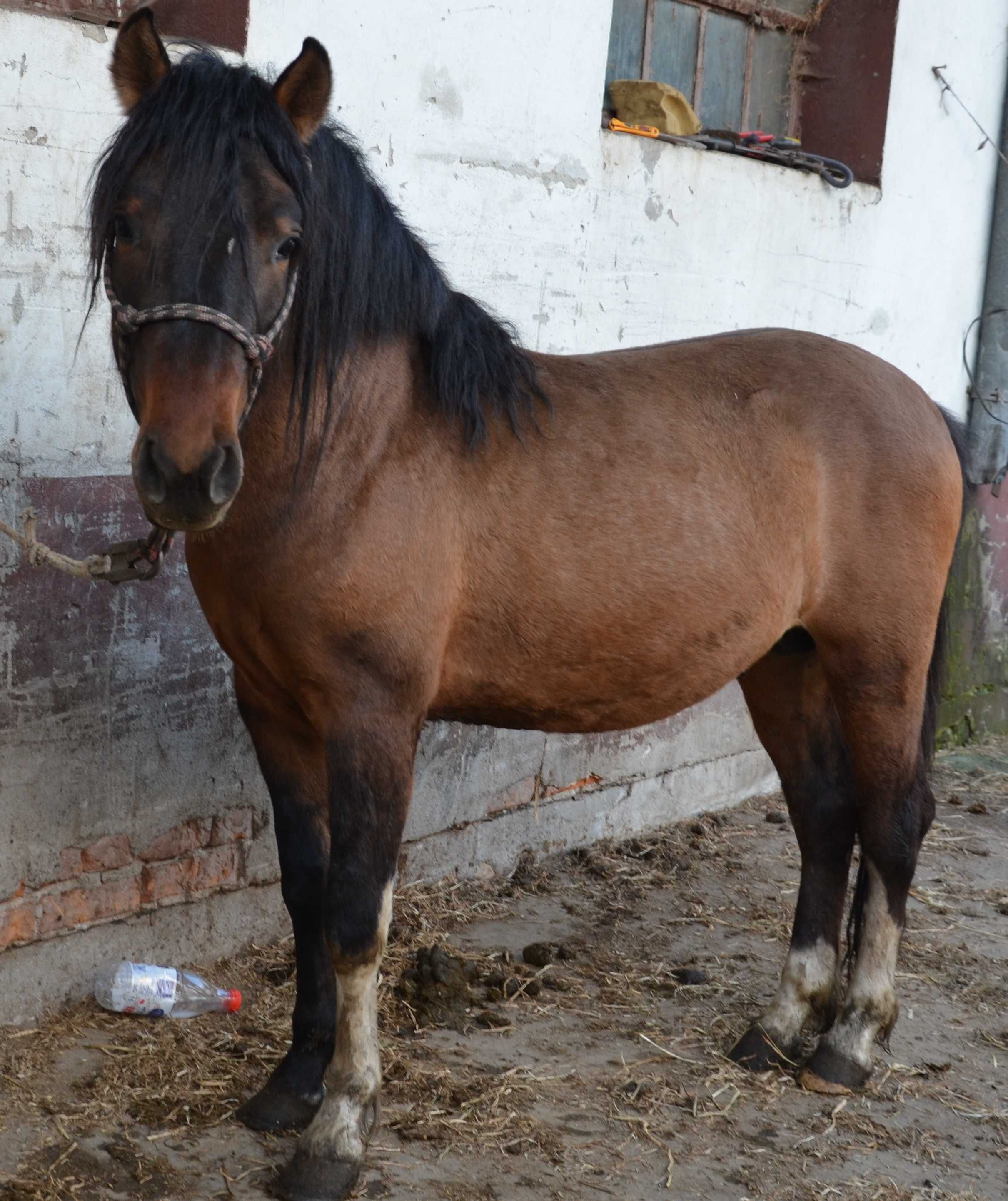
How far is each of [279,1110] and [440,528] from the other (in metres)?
1.32

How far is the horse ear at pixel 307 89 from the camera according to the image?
2.22m

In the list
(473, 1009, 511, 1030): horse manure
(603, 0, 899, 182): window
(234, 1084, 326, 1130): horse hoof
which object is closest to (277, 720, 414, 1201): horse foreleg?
(234, 1084, 326, 1130): horse hoof

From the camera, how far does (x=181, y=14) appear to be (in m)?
3.11

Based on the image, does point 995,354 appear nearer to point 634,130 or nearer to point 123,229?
point 634,130

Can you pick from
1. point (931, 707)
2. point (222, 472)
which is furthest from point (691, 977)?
point (222, 472)

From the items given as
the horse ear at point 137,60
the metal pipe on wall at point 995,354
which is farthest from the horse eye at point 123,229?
the metal pipe on wall at point 995,354

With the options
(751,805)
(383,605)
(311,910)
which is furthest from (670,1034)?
(751,805)

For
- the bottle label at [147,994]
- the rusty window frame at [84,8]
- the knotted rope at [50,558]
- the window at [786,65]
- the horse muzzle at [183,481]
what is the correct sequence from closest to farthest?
the horse muzzle at [183,481]
the knotted rope at [50,558]
the rusty window frame at [84,8]
the bottle label at [147,994]
the window at [786,65]

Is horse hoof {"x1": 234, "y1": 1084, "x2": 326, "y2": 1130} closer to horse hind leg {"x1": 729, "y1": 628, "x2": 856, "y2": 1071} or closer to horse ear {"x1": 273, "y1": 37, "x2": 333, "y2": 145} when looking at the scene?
horse hind leg {"x1": 729, "y1": 628, "x2": 856, "y2": 1071}

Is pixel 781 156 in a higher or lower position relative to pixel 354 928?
higher

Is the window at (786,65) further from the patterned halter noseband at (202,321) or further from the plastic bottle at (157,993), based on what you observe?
the plastic bottle at (157,993)

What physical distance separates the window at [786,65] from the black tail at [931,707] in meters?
2.42

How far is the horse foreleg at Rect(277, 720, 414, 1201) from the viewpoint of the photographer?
2.53 meters

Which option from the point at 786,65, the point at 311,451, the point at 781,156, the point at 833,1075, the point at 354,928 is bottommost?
the point at 833,1075
